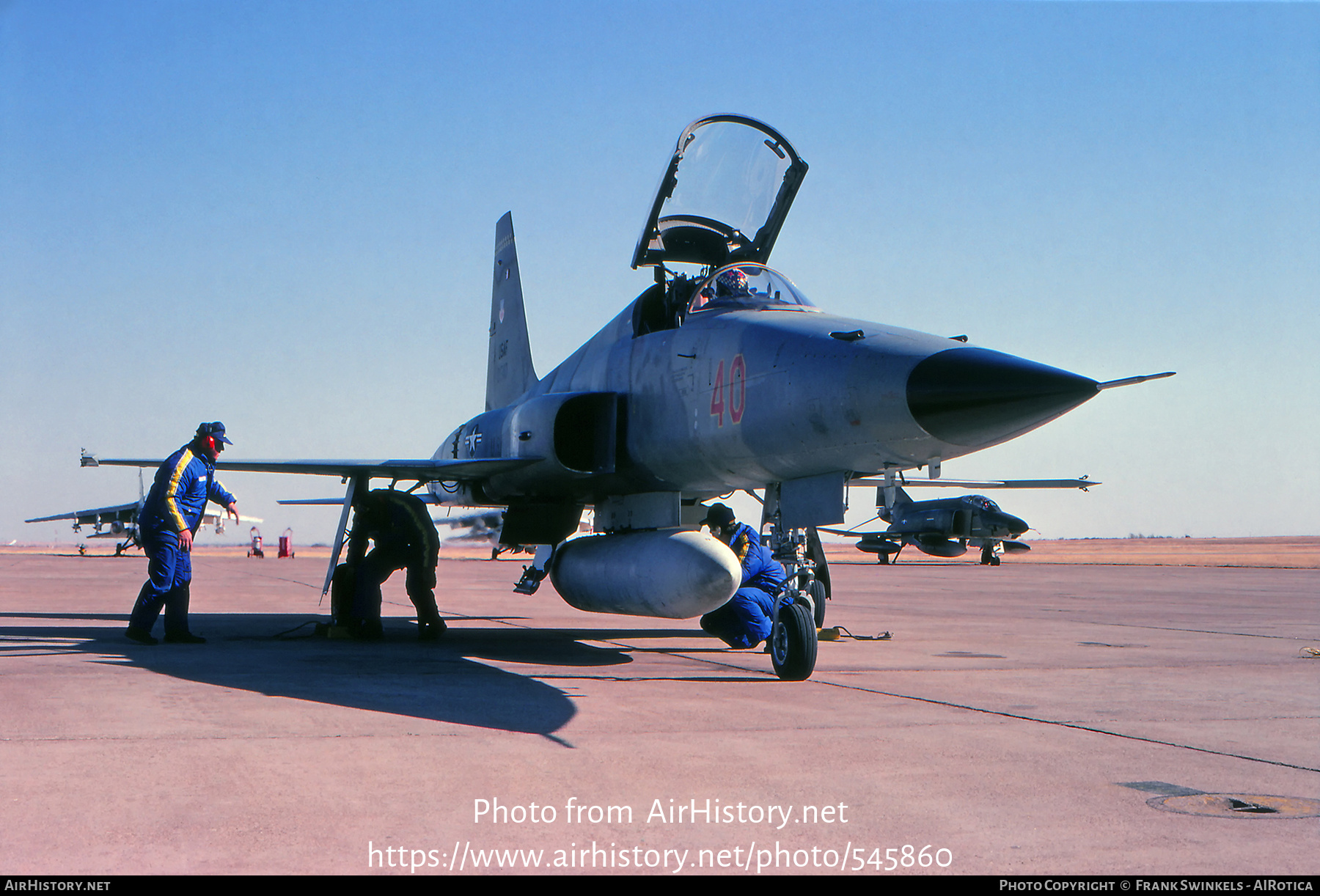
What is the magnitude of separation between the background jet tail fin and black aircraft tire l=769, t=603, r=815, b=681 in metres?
7.07

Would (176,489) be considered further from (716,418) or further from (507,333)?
(507,333)

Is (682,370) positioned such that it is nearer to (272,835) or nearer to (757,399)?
(757,399)

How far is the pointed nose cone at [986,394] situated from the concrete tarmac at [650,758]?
1494 millimetres

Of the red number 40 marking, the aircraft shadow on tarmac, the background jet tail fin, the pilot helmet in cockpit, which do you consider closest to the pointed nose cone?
the red number 40 marking

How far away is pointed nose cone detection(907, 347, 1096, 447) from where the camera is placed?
570 centimetres

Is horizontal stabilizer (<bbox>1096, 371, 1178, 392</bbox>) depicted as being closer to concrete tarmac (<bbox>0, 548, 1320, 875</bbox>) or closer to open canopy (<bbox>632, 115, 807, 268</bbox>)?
concrete tarmac (<bbox>0, 548, 1320, 875</bbox>)

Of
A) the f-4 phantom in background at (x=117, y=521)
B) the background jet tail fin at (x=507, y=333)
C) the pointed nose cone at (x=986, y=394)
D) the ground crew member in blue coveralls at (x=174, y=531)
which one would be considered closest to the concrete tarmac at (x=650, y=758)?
the ground crew member in blue coveralls at (x=174, y=531)

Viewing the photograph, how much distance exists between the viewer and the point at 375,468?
10.8 meters

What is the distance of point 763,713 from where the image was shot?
559 centimetres

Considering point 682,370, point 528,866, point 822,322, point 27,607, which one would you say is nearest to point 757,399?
point 822,322

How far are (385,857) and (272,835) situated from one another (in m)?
0.39

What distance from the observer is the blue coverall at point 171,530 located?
8898mm

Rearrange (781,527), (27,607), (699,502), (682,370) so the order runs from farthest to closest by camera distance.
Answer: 1. (27,607)
2. (699,502)
3. (682,370)
4. (781,527)

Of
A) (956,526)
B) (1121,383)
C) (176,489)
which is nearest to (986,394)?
(1121,383)
